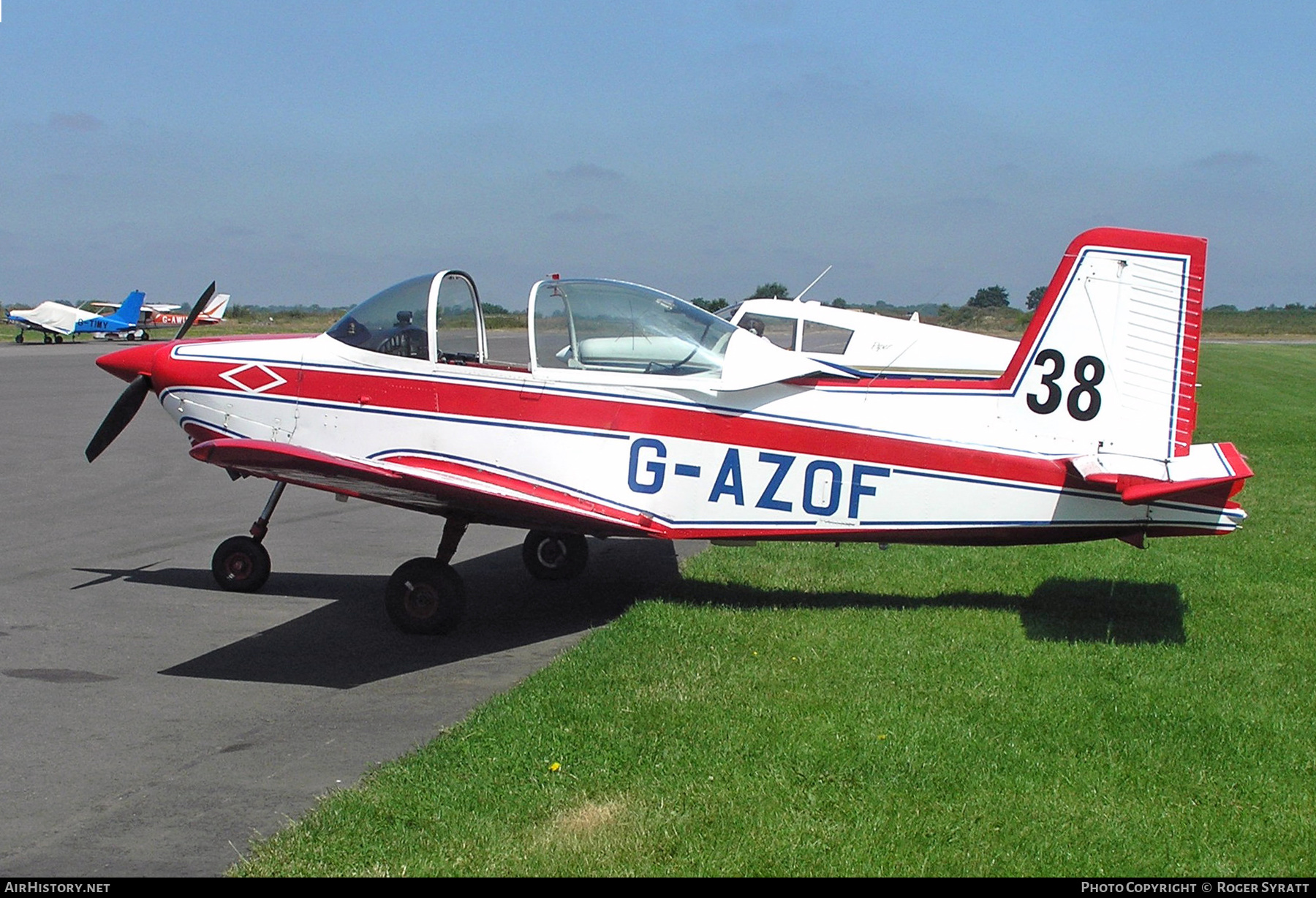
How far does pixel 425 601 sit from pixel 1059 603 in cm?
429

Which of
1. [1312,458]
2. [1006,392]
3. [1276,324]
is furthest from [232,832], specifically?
[1276,324]

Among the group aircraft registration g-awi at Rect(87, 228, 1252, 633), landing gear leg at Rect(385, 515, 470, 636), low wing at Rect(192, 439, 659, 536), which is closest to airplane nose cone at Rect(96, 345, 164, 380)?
aircraft registration g-awi at Rect(87, 228, 1252, 633)

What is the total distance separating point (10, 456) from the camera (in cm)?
1435

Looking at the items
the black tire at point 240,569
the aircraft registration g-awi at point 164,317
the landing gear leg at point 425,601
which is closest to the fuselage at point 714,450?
the landing gear leg at point 425,601

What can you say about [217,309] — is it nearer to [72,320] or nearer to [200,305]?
[72,320]

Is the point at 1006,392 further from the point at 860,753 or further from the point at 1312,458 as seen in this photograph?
the point at 1312,458

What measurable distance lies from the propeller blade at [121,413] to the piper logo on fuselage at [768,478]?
148 inches

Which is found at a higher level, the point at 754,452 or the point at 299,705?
the point at 754,452

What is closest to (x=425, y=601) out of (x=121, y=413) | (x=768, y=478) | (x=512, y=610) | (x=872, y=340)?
(x=512, y=610)

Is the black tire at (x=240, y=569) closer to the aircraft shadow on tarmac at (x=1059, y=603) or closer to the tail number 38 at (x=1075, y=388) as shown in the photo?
the aircraft shadow on tarmac at (x=1059, y=603)

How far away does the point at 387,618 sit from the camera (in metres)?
7.80

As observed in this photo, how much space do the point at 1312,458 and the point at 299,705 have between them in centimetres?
1451

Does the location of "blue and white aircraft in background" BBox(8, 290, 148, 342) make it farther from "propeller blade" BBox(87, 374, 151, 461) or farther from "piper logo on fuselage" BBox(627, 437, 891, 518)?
"piper logo on fuselage" BBox(627, 437, 891, 518)

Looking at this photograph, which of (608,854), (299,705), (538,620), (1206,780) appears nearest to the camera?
(608,854)
